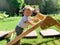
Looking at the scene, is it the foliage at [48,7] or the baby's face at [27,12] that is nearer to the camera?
the baby's face at [27,12]

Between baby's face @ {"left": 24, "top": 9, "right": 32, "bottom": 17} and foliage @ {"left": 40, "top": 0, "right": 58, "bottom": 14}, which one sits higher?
baby's face @ {"left": 24, "top": 9, "right": 32, "bottom": 17}

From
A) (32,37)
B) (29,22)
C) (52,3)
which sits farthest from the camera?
(52,3)

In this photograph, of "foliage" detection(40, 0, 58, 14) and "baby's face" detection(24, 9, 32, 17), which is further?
"foliage" detection(40, 0, 58, 14)

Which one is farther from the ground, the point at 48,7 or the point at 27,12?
the point at 27,12

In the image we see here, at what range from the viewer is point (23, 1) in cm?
1486

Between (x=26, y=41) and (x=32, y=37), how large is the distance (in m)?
0.40

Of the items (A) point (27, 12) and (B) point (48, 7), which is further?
(B) point (48, 7)

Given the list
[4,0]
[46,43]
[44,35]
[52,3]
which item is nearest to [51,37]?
[44,35]

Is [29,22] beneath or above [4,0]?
above

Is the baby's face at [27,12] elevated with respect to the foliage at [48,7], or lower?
elevated

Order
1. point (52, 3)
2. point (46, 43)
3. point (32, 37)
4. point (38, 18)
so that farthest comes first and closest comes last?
point (52, 3) < point (32, 37) < point (46, 43) < point (38, 18)

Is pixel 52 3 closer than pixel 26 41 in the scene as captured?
No

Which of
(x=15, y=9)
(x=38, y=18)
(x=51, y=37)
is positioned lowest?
(x=15, y=9)

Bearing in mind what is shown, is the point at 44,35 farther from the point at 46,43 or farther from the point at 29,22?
the point at 29,22
